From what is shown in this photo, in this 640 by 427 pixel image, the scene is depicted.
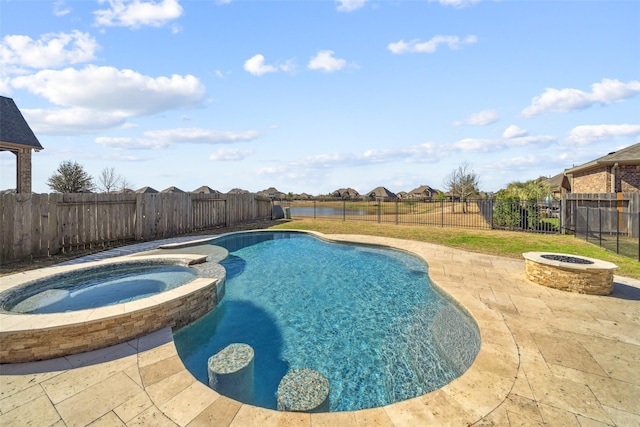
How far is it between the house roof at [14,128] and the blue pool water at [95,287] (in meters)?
13.6

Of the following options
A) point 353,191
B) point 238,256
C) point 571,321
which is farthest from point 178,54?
point 353,191

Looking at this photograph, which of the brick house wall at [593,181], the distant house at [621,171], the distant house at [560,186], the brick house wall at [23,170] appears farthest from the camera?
the distant house at [560,186]

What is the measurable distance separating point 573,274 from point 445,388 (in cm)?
459

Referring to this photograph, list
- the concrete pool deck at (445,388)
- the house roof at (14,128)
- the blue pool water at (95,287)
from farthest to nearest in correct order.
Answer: the house roof at (14,128), the blue pool water at (95,287), the concrete pool deck at (445,388)

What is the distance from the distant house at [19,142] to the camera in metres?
13.9

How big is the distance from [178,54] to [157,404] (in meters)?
10.9

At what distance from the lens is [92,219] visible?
9.48 meters

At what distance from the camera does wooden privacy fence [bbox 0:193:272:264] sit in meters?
7.54

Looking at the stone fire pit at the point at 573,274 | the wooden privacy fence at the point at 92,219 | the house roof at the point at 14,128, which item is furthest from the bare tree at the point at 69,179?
the stone fire pit at the point at 573,274

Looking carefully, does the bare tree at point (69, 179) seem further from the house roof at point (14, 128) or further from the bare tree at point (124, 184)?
the house roof at point (14, 128)

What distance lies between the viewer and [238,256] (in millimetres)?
9328

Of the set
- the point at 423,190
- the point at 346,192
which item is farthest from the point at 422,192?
the point at 346,192

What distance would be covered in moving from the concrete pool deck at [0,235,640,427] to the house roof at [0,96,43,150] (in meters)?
16.9

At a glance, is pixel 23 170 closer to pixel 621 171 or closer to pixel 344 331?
pixel 344 331
